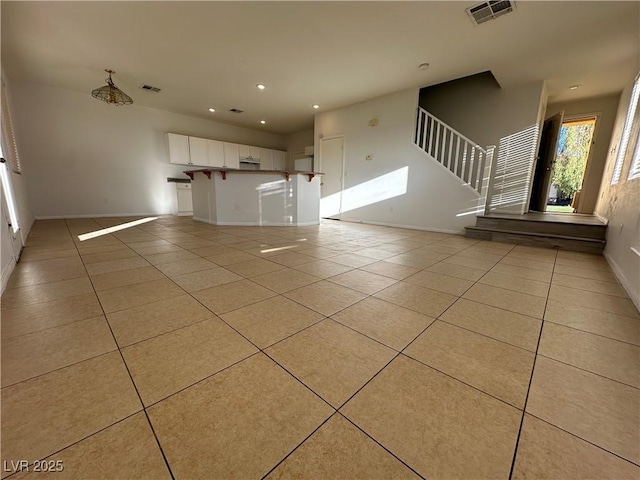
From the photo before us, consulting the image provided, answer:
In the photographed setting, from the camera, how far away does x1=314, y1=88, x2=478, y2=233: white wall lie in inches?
190

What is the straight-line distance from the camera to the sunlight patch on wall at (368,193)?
5.43 m

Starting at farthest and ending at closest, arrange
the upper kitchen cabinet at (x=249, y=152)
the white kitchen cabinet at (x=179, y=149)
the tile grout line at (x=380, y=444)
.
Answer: the upper kitchen cabinet at (x=249, y=152), the white kitchen cabinet at (x=179, y=149), the tile grout line at (x=380, y=444)

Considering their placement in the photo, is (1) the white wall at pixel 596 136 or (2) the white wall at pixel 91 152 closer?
(1) the white wall at pixel 596 136

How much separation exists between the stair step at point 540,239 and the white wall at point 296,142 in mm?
6343

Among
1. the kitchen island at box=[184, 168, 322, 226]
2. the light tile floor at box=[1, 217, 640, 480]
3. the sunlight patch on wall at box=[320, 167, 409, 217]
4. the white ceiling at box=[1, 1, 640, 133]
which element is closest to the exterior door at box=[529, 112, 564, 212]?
the white ceiling at box=[1, 1, 640, 133]

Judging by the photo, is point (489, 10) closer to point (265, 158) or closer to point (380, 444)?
point (380, 444)

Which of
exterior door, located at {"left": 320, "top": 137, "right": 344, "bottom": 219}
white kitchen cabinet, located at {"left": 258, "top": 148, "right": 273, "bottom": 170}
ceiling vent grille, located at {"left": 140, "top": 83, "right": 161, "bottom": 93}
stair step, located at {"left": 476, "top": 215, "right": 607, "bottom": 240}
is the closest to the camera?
stair step, located at {"left": 476, "top": 215, "right": 607, "bottom": 240}

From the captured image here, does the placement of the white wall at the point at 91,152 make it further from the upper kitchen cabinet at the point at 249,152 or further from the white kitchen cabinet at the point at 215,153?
the upper kitchen cabinet at the point at 249,152

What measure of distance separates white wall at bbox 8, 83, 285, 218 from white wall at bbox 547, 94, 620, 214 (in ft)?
31.7

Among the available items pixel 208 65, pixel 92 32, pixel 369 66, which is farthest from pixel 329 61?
pixel 92 32

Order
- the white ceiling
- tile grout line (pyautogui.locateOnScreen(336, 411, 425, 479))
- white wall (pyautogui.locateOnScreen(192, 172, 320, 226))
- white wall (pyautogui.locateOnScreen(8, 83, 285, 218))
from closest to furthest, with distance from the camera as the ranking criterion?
tile grout line (pyautogui.locateOnScreen(336, 411, 425, 479)) < the white ceiling < white wall (pyautogui.locateOnScreen(192, 172, 320, 226)) < white wall (pyautogui.locateOnScreen(8, 83, 285, 218))

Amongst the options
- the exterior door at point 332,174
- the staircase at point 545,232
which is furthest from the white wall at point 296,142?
the staircase at point 545,232

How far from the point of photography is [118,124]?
20.1 feet

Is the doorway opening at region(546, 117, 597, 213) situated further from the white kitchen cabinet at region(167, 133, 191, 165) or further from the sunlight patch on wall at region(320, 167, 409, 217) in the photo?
the white kitchen cabinet at region(167, 133, 191, 165)
